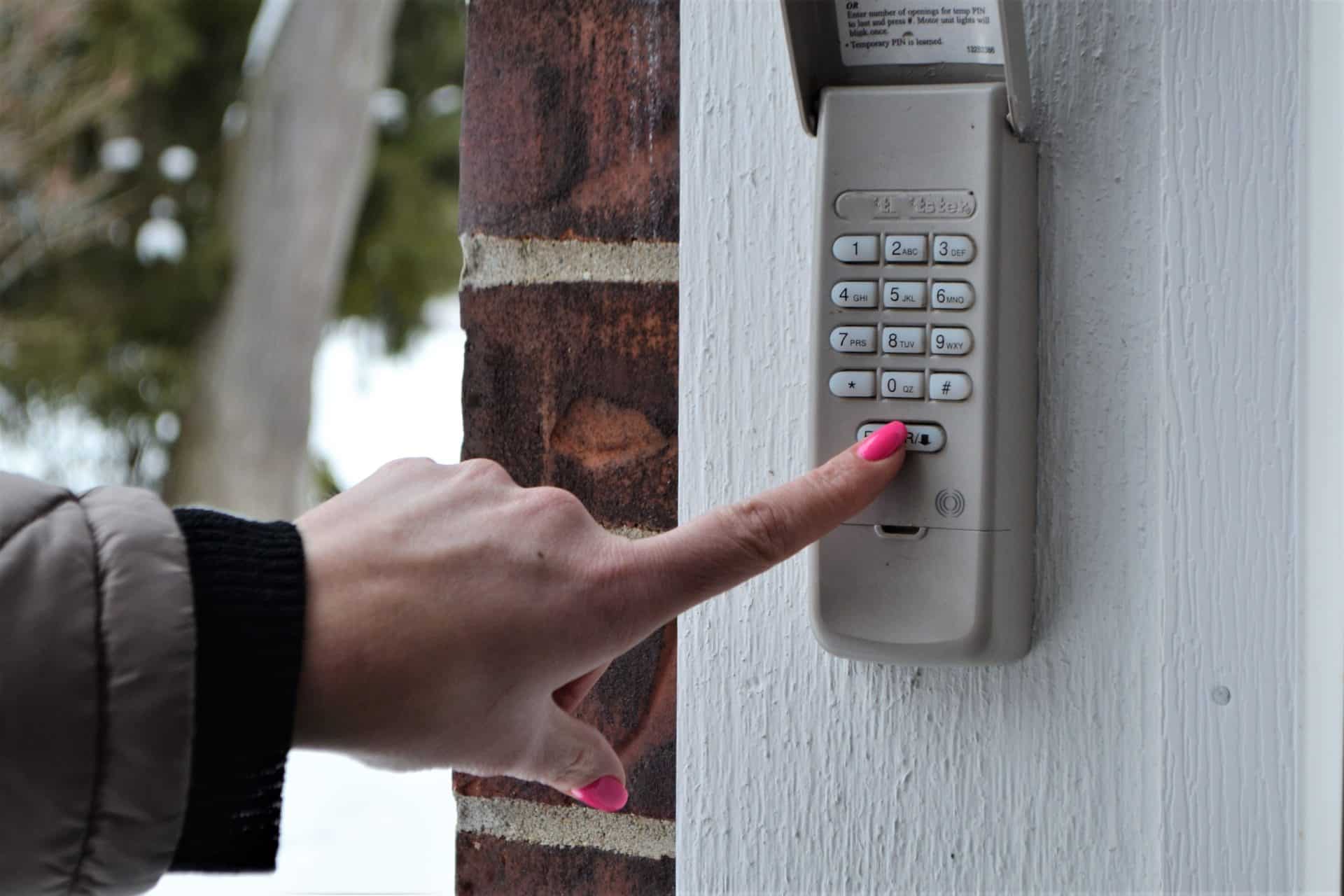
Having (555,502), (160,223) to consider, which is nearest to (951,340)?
(555,502)

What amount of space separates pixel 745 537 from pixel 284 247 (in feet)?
13.9

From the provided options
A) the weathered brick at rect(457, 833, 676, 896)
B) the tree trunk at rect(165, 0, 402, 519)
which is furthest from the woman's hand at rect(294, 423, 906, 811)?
the tree trunk at rect(165, 0, 402, 519)

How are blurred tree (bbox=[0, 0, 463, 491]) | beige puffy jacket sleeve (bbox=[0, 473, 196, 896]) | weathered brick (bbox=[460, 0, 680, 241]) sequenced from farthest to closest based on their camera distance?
1. blurred tree (bbox=[0, 0, 463, 491])
2. weathered brick (bbox=[460, 0, 680, 241])
3. beige puffy jacket sleeve (bbox=[0, 473, 196, 896])

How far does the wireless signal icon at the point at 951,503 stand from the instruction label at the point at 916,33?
5.3 inches

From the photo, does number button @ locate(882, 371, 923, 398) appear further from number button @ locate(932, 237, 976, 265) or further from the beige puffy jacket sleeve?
the beige puffy jacket sleeve

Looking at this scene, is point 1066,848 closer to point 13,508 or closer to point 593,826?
point 593,826

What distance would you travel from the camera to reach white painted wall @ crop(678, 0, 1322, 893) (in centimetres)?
34

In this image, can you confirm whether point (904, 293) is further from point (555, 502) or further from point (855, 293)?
point (555, 502)

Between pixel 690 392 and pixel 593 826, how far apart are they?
0.60 ft

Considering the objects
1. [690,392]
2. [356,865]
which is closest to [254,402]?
[356,865]

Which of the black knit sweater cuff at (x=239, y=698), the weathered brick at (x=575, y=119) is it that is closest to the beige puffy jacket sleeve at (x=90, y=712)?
the black knit sweater cuff at (x=239, y=698)

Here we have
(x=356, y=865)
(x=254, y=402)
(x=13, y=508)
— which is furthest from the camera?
(x=254, y=402)

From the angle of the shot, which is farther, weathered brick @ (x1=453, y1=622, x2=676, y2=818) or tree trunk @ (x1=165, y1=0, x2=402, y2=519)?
tree trunk @ (x1=165, y1=0, x2=402, y2=519)

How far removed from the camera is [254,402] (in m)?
4.29
